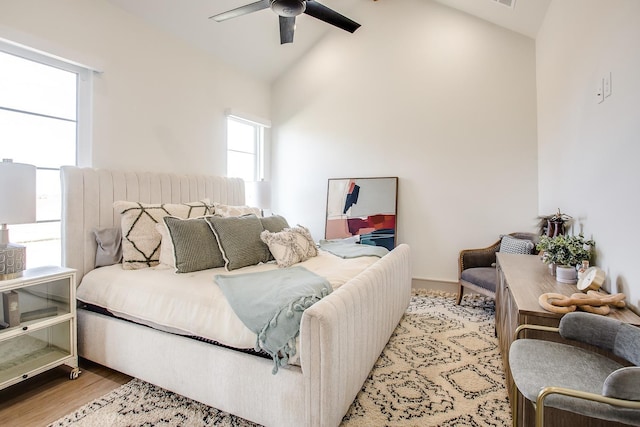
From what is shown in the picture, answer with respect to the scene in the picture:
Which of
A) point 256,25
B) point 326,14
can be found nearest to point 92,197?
point 326,14

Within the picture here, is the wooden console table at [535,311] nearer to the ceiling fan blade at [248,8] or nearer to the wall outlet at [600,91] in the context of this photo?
the wall outlet at [600,91]

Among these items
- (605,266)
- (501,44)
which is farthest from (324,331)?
(501,44)

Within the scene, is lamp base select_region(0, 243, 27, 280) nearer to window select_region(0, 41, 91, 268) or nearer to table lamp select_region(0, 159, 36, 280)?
table lamp select_region(0, 159, 36, 280)

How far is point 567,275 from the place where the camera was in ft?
6.04

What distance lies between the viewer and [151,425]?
1.69m

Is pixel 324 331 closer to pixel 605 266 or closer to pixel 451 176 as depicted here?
pixel 605 266

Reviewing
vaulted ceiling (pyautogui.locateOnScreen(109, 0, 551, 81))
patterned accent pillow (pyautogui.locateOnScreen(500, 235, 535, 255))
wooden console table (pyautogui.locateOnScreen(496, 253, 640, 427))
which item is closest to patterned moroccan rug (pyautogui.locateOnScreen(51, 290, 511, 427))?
wooden console table (pyautogui.locateOnScreen(496, 253, 640, 427))

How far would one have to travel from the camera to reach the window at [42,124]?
2242 mm

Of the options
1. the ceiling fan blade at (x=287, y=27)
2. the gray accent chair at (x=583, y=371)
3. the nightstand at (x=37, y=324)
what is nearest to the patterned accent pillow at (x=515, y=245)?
the gray accent chair at (x=583, y=371)

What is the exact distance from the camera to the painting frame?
13.1 feet

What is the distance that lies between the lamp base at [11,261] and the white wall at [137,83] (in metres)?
0.91

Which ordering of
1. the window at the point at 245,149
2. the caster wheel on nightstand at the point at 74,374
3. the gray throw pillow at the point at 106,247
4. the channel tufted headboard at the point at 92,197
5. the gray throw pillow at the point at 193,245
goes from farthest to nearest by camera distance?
the window at the point at 245,149
the gray throw pillow at the point at 106,247
the channel tufted headboard at the point at 92,197
the gray throw pillow at the point at 193,245
the caster wheel on nightstand at the point at 74,374

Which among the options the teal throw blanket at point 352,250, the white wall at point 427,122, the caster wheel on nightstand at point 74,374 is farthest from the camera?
the white wall at point 427,122

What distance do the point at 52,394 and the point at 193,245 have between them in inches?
45.4
